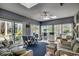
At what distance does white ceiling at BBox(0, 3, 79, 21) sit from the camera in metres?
1.92

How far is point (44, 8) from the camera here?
6.56 feet

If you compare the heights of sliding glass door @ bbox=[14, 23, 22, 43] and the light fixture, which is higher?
the light fixture

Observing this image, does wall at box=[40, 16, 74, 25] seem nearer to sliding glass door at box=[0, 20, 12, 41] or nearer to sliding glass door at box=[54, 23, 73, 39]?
sliding glass door at box=[54, 23, 73, 39]

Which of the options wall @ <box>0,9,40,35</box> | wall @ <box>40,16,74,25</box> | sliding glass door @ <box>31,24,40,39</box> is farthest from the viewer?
sliding glass door @ <box>31,24,40,39</box>

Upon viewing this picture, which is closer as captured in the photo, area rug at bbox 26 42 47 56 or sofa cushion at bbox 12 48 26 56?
sofa cushion at bbox 12 48 26 56

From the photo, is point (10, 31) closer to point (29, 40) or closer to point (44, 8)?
point (29, 40)

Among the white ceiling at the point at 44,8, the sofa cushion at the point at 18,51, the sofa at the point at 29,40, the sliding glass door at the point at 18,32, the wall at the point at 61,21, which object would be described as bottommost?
the sofa cushion at the point at 18,51

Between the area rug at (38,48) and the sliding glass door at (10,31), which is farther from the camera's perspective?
the area rug at (38,48)

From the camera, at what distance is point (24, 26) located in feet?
6.89

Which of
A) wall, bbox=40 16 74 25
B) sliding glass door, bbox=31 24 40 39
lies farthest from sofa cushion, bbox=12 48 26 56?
wall, bbox=40 16 74 25

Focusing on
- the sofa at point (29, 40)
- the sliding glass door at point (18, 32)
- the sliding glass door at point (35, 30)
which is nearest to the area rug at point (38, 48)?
the sofa at point (29, 40)

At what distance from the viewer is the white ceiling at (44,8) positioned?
1.92 meters

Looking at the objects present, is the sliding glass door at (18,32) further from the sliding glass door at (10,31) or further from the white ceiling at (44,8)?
the white ceiling at (44,8)

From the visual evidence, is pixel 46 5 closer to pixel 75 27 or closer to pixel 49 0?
pixel 49 0
